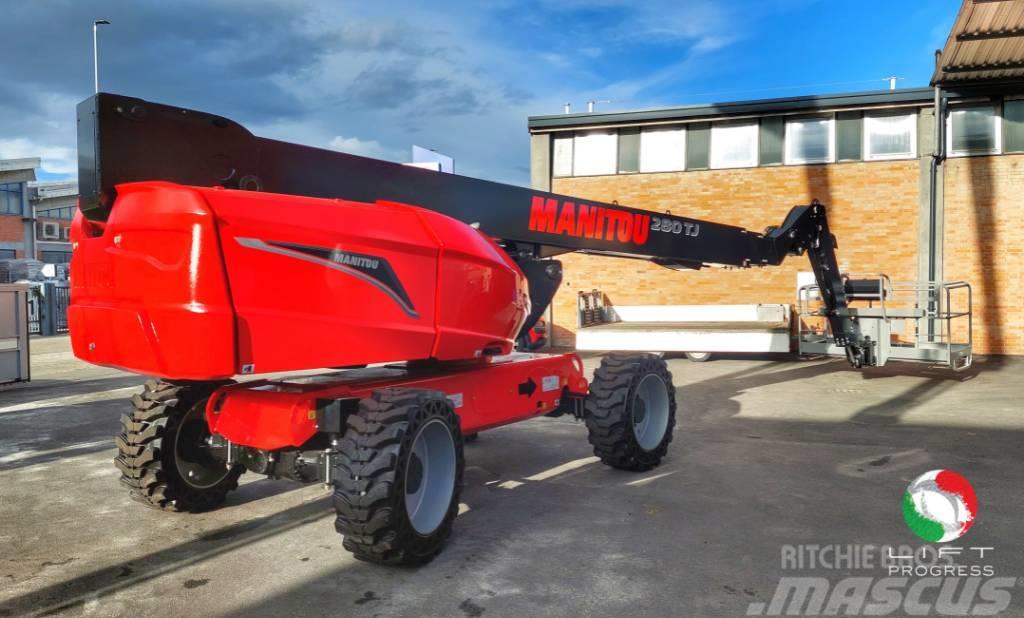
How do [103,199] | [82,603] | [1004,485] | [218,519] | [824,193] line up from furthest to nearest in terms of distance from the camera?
[824,193] → [1004,485] → [218,519] → [103,199] → [82,603]

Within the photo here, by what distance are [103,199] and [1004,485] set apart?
6928mm

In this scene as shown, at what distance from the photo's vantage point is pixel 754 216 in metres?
18.4

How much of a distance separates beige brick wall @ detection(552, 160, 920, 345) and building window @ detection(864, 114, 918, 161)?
25 cm

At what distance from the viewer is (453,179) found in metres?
5.51

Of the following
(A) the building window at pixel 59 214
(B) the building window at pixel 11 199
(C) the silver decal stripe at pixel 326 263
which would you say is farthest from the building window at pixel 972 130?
(A) the building window at pixel 59 214

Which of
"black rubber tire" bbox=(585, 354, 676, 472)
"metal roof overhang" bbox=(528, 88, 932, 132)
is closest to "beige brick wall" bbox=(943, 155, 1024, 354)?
"metal roof overhang" bbox=(528, 88, 932, 132)

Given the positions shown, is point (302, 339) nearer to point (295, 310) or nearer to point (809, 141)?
point (295, 310)

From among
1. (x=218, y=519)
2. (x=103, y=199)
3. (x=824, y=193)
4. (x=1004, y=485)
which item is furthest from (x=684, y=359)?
(x=103, y=199)

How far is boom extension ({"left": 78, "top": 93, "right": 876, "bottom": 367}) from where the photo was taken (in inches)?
160

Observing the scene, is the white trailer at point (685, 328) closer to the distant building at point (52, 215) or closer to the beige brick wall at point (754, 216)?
the beige brick wall at point (754, 216)

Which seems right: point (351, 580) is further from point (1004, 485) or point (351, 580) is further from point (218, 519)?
point (1004, 485)

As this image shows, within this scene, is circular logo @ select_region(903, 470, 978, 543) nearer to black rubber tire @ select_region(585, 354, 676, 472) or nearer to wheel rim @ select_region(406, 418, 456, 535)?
black rubber tire @ select_region(585, 354, 676, 472)

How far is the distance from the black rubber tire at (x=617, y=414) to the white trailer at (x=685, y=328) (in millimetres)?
9343

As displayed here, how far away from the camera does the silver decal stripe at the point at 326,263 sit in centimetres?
398
